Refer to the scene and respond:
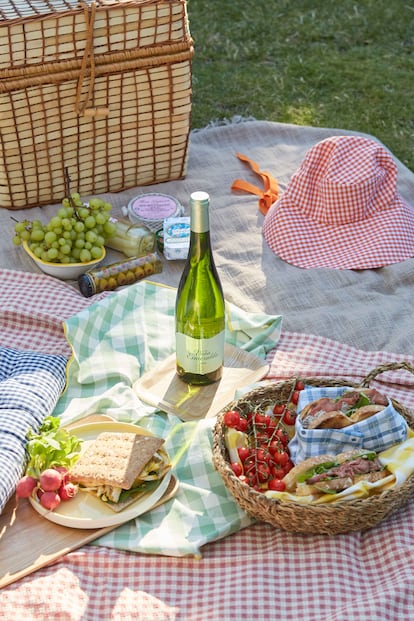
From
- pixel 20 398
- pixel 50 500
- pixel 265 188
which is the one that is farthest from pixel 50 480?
pixel 265 188

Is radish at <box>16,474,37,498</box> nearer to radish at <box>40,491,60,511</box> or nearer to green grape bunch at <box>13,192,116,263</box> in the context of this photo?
radish at <box>40,491,60,511</box>

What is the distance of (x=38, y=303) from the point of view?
2.57m

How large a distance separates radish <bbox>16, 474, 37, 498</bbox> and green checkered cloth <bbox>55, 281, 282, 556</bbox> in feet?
0.62

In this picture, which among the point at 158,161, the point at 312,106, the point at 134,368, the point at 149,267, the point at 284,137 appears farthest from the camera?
the point at 312,106

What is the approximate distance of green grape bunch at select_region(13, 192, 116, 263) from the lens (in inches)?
105

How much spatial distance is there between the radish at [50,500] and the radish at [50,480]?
1cm

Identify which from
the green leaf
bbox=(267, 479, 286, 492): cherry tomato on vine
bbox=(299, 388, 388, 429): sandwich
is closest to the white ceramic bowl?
the green leaf

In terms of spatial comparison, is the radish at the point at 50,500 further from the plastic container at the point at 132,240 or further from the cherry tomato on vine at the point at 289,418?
the plastic container at the point at 132,240

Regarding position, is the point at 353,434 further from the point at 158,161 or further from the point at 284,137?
the point at 284,137

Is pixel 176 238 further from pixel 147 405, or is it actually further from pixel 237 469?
pixel 237 469

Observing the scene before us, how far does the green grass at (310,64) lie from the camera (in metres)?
3.99

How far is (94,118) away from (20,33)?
403 millimetres

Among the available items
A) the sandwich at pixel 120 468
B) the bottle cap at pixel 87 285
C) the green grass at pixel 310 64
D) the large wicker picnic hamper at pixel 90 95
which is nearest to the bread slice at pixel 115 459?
the sandwich at pixel 120 468

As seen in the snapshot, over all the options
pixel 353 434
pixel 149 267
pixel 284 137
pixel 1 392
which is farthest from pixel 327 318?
pixel 284 137
